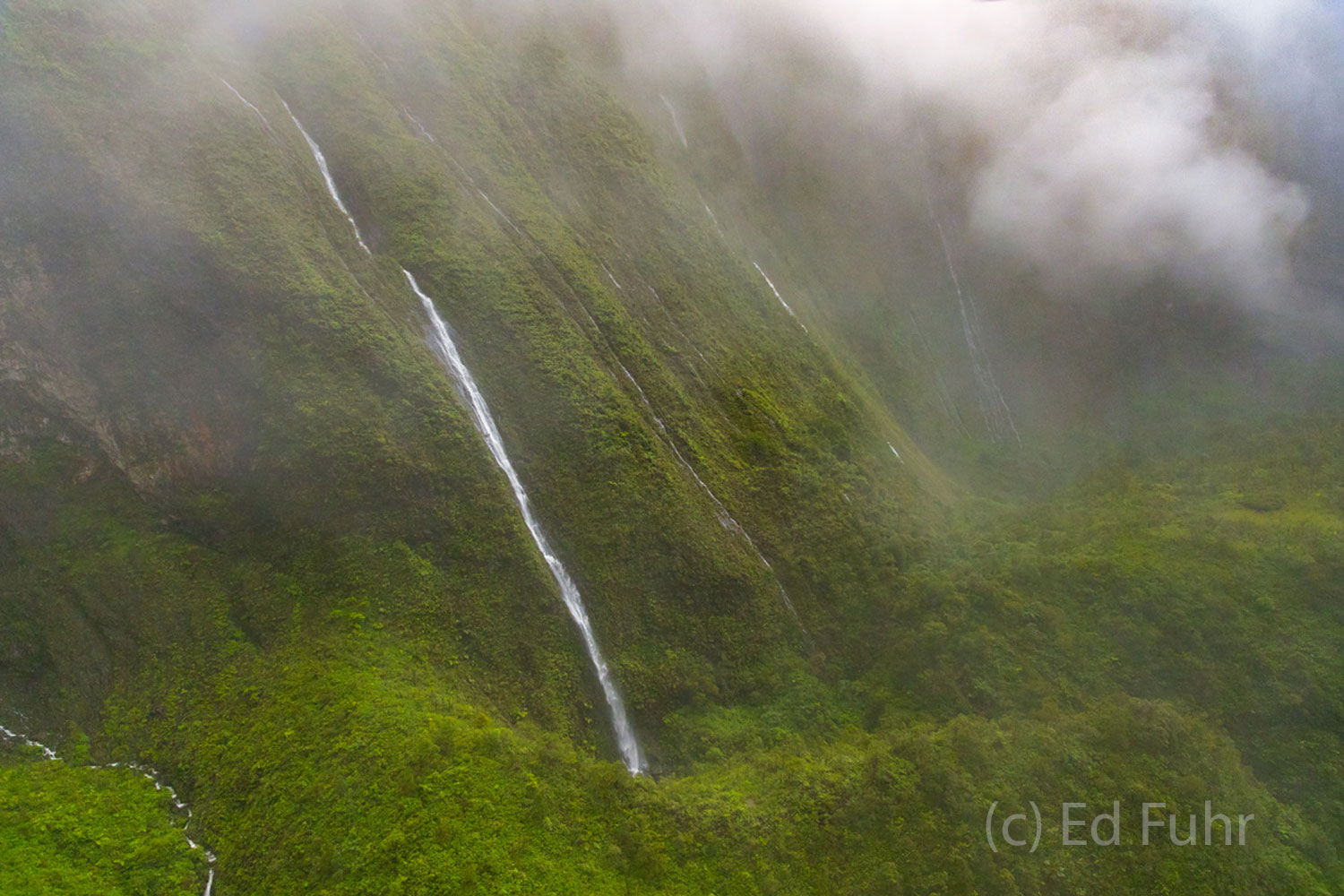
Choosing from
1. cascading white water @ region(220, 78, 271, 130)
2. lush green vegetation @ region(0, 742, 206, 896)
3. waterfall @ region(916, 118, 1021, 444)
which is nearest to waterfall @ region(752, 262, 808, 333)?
waterfall @ region(916, 118, 1021, 444)

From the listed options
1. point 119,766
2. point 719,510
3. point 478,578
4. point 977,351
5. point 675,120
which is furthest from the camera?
point 977,351

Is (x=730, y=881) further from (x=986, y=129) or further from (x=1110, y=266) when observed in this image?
(x=986, y=129)

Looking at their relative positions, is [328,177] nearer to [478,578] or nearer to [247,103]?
[247,103]

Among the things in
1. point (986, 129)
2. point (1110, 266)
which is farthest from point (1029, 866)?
point (986, 129)

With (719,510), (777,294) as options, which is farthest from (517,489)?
(777,294)

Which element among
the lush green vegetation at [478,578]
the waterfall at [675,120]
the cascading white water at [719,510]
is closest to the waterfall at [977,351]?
the lush green vegetation at [478,578]

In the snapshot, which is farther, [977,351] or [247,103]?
[977,351]
